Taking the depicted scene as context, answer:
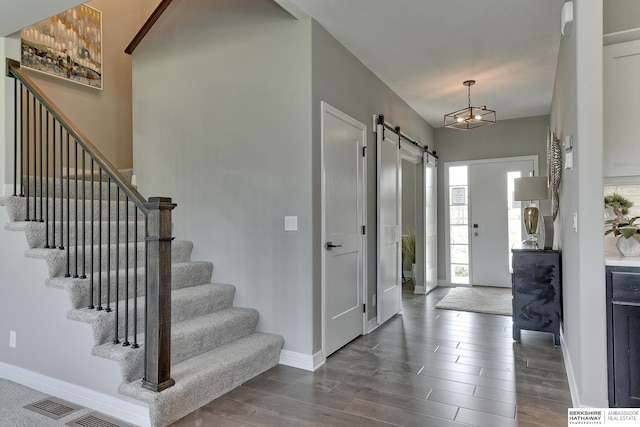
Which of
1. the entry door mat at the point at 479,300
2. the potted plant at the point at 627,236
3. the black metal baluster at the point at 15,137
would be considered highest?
the black metal baluster at the point at 15,137

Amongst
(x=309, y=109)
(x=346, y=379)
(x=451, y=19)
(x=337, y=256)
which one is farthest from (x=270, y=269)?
(x=451, y=19)

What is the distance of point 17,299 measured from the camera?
2.90m

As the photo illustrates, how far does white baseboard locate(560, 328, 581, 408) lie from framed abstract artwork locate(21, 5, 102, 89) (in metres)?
5.43

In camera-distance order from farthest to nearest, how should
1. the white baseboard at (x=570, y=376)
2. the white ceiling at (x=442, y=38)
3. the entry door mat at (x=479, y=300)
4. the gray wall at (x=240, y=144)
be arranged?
the entry door mat at (x=479, y=300) → the gray wall at (x=240, y=144) → the white ceiling at (x=442, y=38) → the white baseboard at (x=570, y=376)

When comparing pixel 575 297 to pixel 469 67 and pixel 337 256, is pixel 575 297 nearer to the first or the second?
pixel 337 256

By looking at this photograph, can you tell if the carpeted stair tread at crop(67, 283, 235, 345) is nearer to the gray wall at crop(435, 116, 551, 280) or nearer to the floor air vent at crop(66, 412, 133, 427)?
the floor air vent at crop(66, 412, 133, 427)

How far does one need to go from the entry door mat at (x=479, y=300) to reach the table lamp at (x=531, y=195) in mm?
1162

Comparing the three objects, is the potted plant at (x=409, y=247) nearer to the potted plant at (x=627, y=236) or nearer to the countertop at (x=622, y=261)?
the potted plant at (x=627, y=236)

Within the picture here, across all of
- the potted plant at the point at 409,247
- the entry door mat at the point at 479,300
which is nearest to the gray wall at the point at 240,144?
the entry door mat at the point at 479,300

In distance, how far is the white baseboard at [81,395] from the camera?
2295mm

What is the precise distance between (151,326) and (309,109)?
1941 millimetres

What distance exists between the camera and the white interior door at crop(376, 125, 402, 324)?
171 inches

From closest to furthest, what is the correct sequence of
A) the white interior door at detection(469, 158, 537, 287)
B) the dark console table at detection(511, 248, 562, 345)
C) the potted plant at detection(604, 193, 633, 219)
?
the potted plant at detection(604, 193, 633, 219)
the dark console table at detection(511, 248, 562, 345)
the white interior door at detection(469, 158, 537, 287)

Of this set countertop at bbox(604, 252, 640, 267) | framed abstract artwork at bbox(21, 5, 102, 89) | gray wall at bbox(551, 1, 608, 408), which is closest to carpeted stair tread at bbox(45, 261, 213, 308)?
framed abstract artwork at bbox(21, 5, 102, 89)
